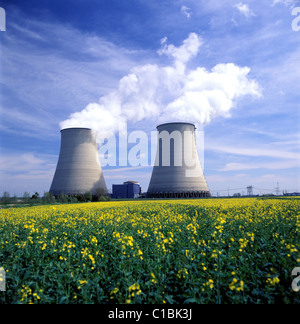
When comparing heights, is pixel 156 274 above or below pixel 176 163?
below

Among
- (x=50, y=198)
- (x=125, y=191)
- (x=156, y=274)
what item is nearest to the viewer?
(x=156, y=274)

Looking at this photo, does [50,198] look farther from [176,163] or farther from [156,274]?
[156,274]

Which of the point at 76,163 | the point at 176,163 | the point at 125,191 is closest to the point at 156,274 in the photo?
the point at 176,163

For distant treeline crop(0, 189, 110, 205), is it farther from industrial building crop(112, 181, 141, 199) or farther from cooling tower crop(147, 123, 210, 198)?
industrial building crop(112, 181, 141, 199)

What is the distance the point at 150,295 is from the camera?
2.42m

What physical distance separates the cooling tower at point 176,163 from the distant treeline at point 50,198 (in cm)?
716

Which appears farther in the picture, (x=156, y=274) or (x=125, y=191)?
(x=125, y=191)

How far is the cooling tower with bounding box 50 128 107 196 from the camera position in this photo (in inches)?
1081

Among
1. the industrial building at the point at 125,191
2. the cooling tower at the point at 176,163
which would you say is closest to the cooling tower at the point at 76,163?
the cooling tower at the point at 176,163

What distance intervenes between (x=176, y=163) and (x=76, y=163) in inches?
454

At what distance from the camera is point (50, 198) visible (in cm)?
2694
